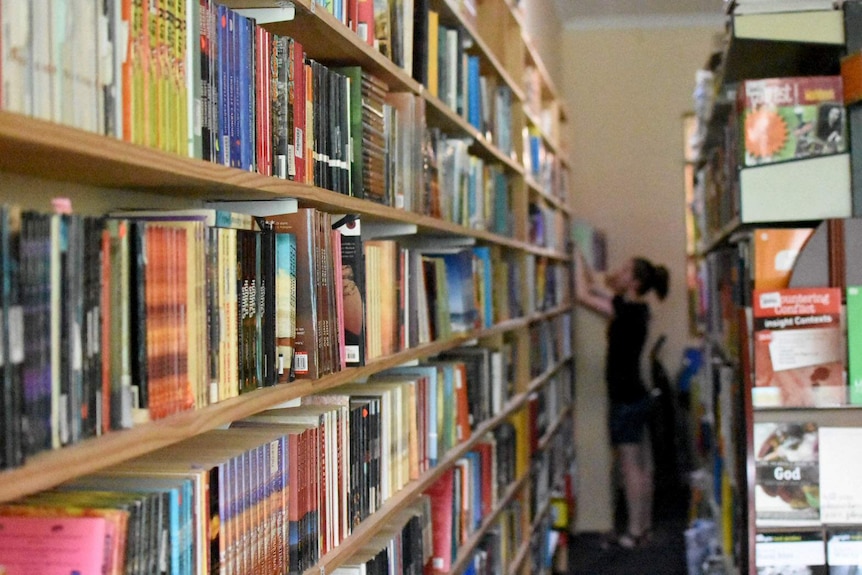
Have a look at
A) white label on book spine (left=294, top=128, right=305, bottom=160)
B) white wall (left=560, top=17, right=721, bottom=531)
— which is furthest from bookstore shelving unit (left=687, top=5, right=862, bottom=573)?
white wall (left=560, top=17, right=721, bottom=531)

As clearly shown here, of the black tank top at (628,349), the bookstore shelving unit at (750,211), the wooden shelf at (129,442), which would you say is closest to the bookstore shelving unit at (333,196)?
the wooden shelf at (129,442)

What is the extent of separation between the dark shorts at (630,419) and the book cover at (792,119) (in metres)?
2.93

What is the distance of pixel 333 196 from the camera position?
1.50 metres

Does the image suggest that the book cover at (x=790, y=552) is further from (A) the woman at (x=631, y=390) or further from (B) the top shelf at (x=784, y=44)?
(A) the woman at (x=631, y=390)

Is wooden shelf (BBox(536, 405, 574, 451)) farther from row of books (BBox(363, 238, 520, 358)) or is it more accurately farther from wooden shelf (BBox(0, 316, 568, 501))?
wooden shelf (BBox(0, 316, 568, 501))

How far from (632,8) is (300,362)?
16.3 ft

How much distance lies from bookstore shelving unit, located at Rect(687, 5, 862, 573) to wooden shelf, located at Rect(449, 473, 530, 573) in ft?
2.51

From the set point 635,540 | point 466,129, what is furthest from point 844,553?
point 635,540

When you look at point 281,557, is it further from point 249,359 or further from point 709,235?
point 709,235

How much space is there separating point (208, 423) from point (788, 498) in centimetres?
151

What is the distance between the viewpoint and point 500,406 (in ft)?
10.4

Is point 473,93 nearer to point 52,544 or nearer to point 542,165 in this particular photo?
point 542,165

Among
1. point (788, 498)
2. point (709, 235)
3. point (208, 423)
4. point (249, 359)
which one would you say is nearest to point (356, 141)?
point (249, 359)

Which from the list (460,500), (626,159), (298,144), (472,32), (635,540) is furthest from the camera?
(626,159)
